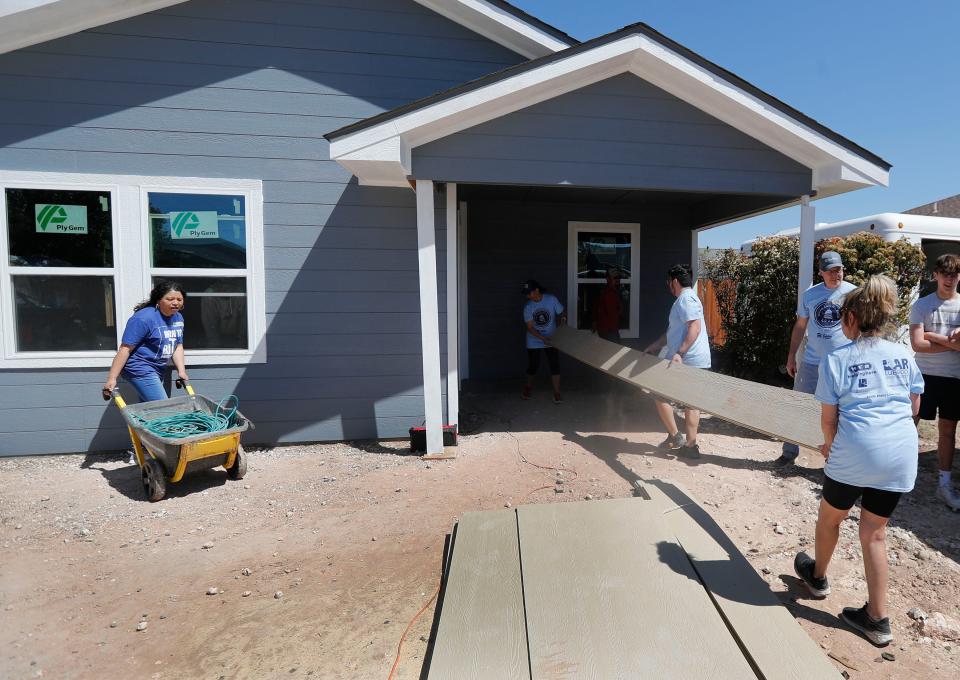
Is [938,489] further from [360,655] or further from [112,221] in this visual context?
[112,221]

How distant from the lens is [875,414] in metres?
2.42

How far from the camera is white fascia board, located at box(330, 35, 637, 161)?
4.54 meters

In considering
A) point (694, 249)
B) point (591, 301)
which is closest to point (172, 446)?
point (591, 301)

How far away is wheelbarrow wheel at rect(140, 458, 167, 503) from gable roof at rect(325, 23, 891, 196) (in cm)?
291

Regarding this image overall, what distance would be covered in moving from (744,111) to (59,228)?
6688mm

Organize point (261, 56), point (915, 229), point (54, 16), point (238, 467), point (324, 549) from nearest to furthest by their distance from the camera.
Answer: point (324, 549) → point (238, 467) → point (54, 16) → point (261, 56) → point (915, 229)

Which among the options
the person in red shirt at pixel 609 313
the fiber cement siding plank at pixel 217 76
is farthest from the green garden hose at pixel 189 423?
the person in red shirt at pixel 609 313

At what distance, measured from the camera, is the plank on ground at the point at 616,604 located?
7.07 ft

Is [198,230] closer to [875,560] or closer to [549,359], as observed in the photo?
[549,359]

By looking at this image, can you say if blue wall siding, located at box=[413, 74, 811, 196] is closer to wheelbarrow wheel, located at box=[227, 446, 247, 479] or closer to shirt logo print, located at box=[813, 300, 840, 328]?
shirt logo print, located at box=[813, 300, 840, 328]

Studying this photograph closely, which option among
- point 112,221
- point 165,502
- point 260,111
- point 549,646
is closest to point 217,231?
point 112,221

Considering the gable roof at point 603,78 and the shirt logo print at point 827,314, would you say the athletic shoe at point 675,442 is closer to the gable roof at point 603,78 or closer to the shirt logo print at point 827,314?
the shirt logo print at point 827,314

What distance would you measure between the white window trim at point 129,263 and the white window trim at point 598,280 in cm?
490

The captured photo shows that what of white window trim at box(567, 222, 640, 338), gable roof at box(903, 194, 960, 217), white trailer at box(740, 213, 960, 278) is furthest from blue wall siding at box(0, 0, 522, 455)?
gable roof at box(903, 194, 960, 217)
